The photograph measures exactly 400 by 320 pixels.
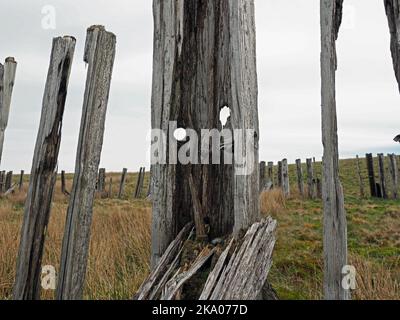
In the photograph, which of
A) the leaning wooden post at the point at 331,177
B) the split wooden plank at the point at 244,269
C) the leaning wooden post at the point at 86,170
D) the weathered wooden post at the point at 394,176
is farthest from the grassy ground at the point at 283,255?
the weathered wooden post at the point at 394,176

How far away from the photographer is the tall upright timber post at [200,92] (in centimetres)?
175

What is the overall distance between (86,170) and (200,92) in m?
0.74

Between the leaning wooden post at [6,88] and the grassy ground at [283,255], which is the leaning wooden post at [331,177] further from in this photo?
the leaning wooden post at [6,88]

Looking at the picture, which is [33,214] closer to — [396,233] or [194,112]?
[194,112]

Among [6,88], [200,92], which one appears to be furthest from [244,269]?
[6,88]

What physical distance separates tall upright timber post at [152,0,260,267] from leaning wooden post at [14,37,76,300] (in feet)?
1.86

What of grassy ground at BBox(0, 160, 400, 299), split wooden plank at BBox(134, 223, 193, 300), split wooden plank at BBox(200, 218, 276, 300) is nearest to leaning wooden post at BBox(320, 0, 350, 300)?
split wooden plank at BBox(200, 218, 276, 300)

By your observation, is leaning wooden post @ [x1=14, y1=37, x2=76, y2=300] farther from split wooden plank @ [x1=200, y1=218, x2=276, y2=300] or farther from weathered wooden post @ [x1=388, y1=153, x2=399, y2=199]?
weathered wooden post @ [x1=388, y1=153, x2=399, y2=199]

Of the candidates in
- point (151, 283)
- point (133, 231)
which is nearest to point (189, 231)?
point (151, 283)

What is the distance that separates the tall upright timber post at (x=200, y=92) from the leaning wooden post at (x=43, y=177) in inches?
22.3

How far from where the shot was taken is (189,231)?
6.23 feet

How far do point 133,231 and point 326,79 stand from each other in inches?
164

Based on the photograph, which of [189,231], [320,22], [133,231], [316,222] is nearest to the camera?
[320,22]
